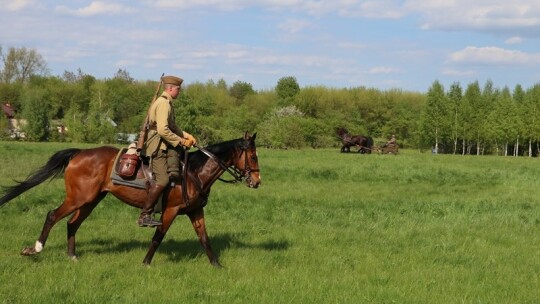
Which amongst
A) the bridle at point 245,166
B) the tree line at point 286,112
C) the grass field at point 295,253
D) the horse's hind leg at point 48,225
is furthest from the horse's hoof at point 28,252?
the tree line at point 286,112

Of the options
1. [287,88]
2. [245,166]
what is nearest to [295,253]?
[245,166]

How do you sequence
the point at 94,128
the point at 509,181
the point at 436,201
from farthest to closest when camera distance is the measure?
the point at 94,128, the point at 509,181, the point at 436,201

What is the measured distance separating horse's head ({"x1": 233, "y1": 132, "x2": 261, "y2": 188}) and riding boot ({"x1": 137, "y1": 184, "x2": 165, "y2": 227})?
4.90ft

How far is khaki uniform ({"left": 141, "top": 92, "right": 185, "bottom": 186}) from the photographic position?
9008 millimetres

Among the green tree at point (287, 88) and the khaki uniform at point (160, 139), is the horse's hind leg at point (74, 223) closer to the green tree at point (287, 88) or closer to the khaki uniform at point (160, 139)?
the khaki uniform at point (160, 139)

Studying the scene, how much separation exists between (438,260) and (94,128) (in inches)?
2612

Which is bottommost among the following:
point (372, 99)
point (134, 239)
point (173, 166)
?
point (134, 239)

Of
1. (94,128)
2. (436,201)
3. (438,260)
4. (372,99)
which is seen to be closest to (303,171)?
(436,201)

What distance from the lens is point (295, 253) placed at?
34.3ft

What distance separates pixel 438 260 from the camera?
10344mm

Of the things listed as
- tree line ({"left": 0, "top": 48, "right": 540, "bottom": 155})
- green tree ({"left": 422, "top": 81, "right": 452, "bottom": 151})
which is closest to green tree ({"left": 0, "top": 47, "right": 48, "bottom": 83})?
tree line ({"left": 0, "top": 48, "right": 540, "bottom": 155})

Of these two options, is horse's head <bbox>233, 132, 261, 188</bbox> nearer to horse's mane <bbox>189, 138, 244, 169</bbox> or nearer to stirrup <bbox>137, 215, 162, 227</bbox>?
horse's mane <bbox>189, 138, 244, 169</bbox>

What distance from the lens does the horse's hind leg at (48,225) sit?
9.27 meters

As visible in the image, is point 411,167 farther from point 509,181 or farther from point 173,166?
point 173,166
